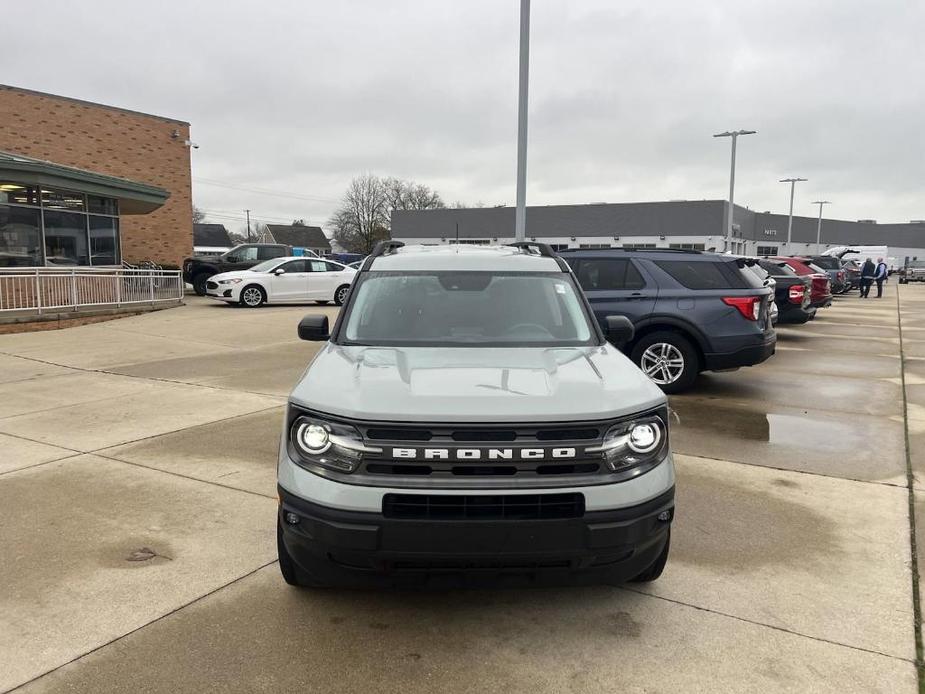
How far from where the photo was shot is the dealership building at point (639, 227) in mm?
60062

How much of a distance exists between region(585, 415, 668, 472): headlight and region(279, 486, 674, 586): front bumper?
0.62 ft

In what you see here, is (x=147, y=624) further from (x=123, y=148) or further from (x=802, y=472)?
(x=123, y=148)

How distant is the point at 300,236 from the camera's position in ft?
318

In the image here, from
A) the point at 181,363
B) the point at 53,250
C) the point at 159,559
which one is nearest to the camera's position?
the point at 159,559

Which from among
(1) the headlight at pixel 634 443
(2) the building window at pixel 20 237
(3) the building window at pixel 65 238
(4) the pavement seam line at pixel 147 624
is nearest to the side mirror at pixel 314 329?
(4) the pavement seam line at pixel 147 624

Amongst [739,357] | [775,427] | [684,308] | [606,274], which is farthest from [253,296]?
[775,427]

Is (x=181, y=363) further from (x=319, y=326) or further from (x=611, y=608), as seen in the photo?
(x=611, y=608)

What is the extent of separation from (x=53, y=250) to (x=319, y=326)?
1683 centimetres

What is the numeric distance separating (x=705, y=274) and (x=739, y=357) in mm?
1085

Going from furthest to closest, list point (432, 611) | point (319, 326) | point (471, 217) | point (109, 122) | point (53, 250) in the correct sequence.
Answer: point (471, 217) → point (109, 122) → point (53, 250) → point (319, 326) → point (432, 611)

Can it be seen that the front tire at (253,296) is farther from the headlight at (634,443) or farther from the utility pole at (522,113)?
the headlight at (634,443)

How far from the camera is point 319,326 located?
4.41 meters

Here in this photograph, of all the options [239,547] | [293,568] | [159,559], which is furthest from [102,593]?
[293,568]

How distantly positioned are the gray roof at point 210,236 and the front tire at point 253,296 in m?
67.8
